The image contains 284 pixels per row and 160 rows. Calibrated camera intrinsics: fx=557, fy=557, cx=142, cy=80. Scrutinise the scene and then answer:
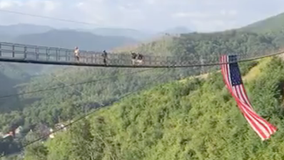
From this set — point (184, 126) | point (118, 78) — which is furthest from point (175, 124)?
point (118, 78)

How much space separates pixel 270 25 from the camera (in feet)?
400

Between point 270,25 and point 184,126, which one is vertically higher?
point 270,25

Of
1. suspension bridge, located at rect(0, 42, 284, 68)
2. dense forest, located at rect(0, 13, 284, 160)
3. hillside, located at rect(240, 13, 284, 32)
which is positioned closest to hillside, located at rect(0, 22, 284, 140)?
hillside, located at rect(240, 13, 284, 32)

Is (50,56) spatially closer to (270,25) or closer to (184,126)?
(184,126)

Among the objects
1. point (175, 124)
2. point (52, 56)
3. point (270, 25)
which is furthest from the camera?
point (270, 25)

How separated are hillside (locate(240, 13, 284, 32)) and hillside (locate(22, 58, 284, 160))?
60.9 metres

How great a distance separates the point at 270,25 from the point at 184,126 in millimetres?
85653

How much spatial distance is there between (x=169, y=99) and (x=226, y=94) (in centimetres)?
951

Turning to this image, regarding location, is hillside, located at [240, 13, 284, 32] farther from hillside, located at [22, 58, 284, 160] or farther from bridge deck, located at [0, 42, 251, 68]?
bridge deck, located at [0, 42, 251, 68]

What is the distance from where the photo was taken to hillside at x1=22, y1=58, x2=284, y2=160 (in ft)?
109

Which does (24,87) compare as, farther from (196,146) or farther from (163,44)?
(196,146)

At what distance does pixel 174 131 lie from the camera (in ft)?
137

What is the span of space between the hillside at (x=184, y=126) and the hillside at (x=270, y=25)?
60.9 m

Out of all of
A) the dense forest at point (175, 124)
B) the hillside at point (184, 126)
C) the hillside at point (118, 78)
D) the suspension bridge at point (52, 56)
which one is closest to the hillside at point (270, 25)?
the hillside at point (118, 78)
